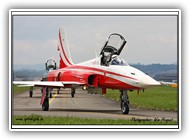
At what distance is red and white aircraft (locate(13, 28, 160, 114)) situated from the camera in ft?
77.2

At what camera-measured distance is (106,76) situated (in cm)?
2509

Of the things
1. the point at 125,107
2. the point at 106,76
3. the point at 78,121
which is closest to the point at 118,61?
the point at 106,76

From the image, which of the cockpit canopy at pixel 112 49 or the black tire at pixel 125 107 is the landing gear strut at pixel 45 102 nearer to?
the cockpit canopy at pixel 112 49

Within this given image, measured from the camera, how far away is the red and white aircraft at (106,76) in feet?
77.2

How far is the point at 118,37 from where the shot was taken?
23812 millimetres

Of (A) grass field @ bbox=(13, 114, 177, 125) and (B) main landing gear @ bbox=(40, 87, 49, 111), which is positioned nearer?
(A) grass field @ bbox=(13, 114, 177, 125)

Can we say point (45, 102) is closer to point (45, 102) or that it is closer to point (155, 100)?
point (45, 102)

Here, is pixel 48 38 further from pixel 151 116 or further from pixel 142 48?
pixel 151 116

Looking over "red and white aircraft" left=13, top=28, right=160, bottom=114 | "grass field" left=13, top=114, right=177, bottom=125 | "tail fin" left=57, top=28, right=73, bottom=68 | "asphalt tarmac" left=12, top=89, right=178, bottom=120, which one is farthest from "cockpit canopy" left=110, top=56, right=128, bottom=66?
"tail fin" left=57, top=28, right=73, bottom=68

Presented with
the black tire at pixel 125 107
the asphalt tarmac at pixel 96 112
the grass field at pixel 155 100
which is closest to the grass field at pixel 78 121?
the asphalt tarmac at pixel 96 112

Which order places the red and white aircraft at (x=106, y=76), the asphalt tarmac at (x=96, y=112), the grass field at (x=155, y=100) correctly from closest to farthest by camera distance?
the asphalt tarmac at (x=96, y=112), the red and white aircraft at (x=106, y=76), the grass field at (x=155, y=100)

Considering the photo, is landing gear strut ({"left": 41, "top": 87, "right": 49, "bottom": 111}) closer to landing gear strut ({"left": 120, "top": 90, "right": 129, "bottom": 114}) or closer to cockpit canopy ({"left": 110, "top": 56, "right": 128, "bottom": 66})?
landing gear strut ({"left": 120, "top": 90, "right": 129, "bottom": 114})

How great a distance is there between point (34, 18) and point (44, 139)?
403 cm
